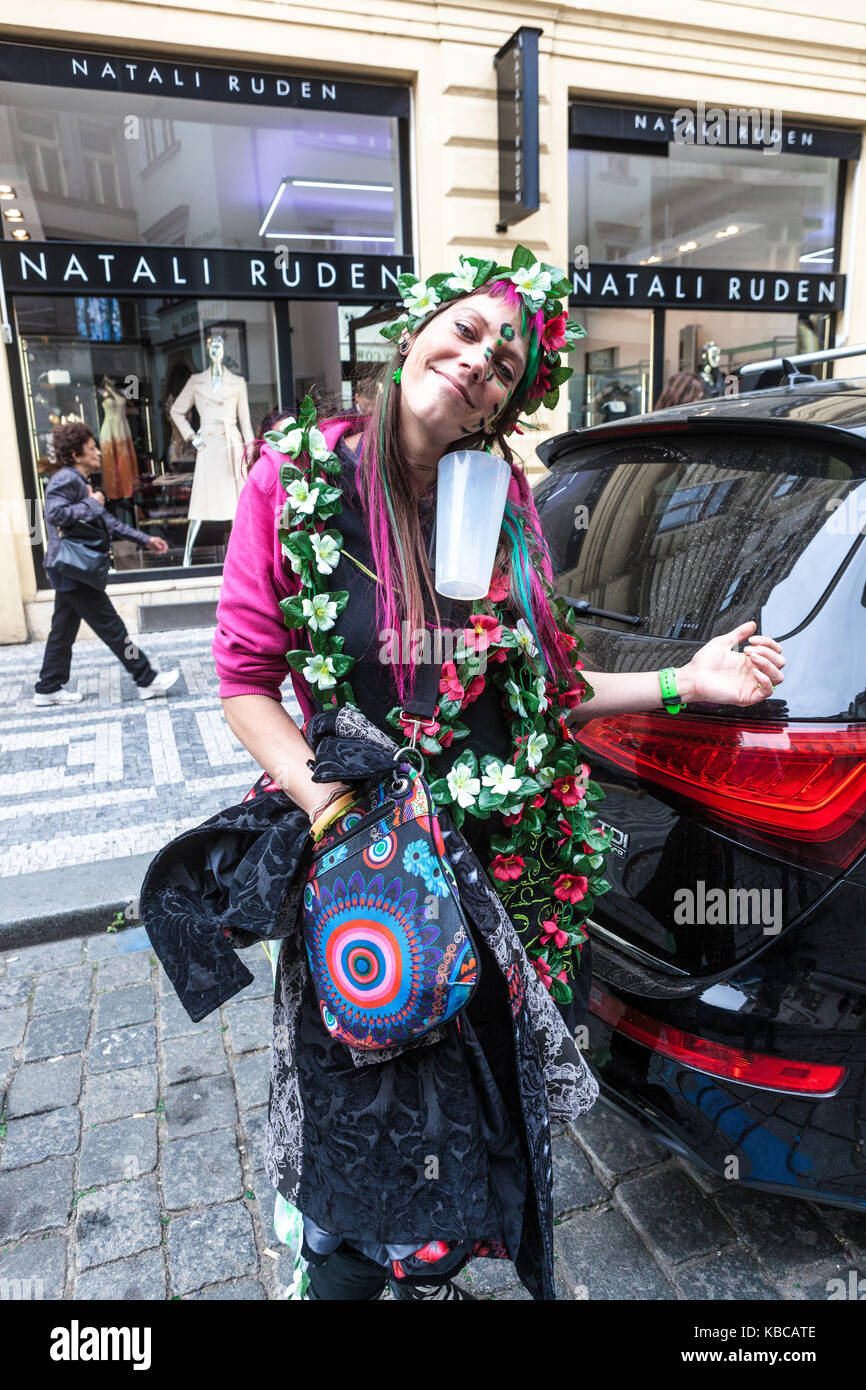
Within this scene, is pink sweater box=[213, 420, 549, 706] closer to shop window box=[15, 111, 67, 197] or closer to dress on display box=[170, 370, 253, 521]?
dress on display box=[170, 370, 253, 521]

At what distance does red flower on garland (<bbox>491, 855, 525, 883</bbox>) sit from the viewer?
1.49m

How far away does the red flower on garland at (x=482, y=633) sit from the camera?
4.62 ft

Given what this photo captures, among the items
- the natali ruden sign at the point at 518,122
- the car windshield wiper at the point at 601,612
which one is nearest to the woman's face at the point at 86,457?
the natali ruden sign at the point at 518,122

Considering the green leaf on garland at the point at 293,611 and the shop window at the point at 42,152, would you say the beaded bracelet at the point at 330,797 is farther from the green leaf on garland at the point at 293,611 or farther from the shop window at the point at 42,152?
the shop window at the point at 42,152

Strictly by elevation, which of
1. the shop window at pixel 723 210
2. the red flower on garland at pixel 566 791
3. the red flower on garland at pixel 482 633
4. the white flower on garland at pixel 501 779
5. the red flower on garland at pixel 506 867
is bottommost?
the red flower on garland at pixel 506 867

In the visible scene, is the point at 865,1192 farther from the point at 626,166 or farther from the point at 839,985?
the point at 626,166

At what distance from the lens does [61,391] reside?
27.3ft

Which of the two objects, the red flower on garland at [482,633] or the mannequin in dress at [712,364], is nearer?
the red flower on garland at [482,633]

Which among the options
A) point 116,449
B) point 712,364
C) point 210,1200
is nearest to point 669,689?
point 210,1200

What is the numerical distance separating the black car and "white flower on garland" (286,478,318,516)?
0.66 m

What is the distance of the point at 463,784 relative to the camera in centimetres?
142

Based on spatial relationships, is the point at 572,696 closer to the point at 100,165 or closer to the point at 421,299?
the point at 421,299

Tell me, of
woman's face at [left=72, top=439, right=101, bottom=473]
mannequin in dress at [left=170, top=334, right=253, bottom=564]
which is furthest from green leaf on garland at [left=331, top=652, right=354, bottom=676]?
mannequin in dress at [left=170, top=334, right=253, bottom=564]

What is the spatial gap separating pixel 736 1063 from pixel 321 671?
1.10 meters
